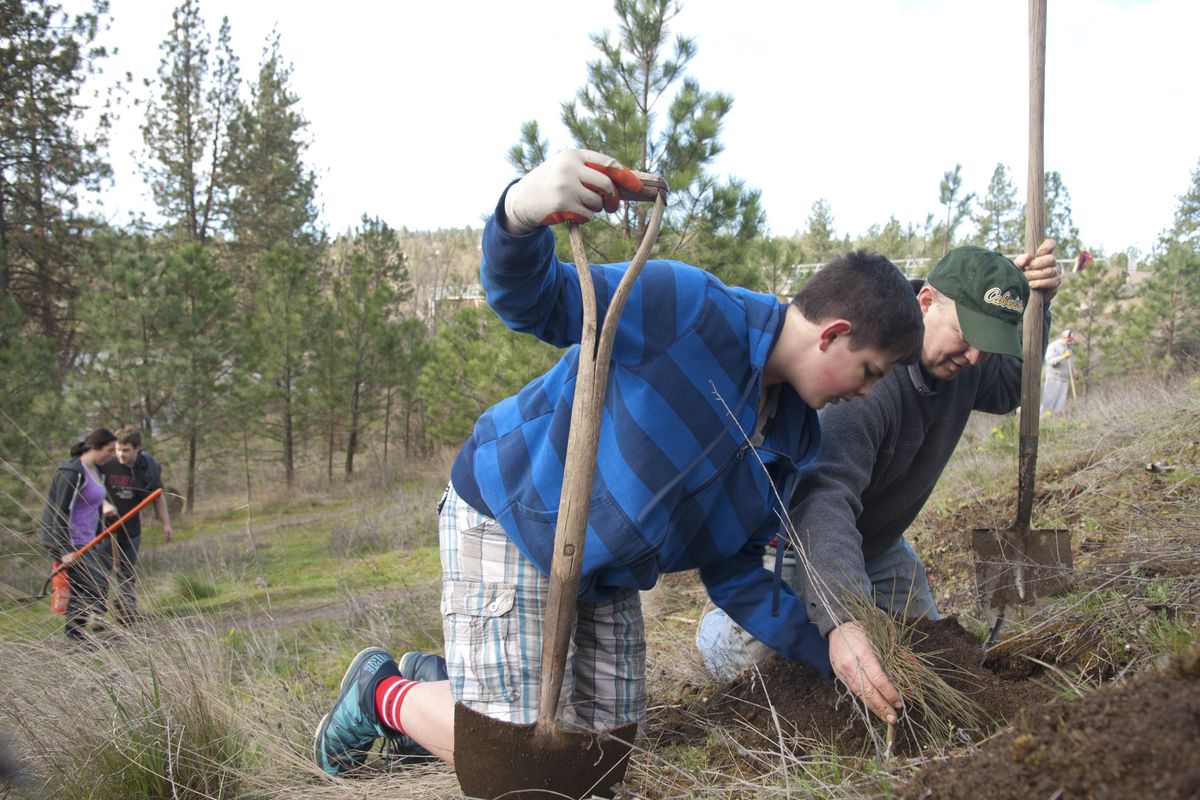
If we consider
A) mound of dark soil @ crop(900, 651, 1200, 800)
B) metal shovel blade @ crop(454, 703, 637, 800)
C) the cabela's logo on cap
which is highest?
the cabela's logo on cap

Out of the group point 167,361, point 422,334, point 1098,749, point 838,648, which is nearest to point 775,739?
point 838,648

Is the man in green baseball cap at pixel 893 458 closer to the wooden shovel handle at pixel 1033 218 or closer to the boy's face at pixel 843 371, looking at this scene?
the wooden shovel handle at pixel 1033 218

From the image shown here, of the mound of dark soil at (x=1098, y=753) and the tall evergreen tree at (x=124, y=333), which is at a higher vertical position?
the tall evergreen tree at (x=124, y=333)

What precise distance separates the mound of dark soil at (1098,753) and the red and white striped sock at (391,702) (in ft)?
5.32

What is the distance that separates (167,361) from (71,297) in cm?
170

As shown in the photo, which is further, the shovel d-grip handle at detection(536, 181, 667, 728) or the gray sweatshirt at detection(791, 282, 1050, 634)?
the gray sweatshirt at detection(791, 282, 1050, 634)

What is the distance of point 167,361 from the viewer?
45.8 ft

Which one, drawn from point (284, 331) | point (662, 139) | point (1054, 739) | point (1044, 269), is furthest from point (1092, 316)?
point (1054, 739)

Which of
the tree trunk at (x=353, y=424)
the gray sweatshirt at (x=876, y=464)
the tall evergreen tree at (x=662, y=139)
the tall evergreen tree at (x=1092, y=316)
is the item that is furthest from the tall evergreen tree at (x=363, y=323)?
the gray sweatshirt at (x=876, y=464)

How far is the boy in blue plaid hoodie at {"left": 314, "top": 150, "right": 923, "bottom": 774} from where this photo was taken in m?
2.07

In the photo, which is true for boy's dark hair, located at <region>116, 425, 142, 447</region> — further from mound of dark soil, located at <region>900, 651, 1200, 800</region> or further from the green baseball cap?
mound of dark soil, located at <region>900, 651, 1200, 800</region>

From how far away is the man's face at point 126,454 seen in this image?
7.30 m

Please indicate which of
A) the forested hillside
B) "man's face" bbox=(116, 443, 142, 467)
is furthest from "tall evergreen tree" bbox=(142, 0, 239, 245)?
"man's face" bbox=(116, 443, 142, 467)

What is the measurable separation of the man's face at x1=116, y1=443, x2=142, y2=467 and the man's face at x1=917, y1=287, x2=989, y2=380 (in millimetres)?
6748
